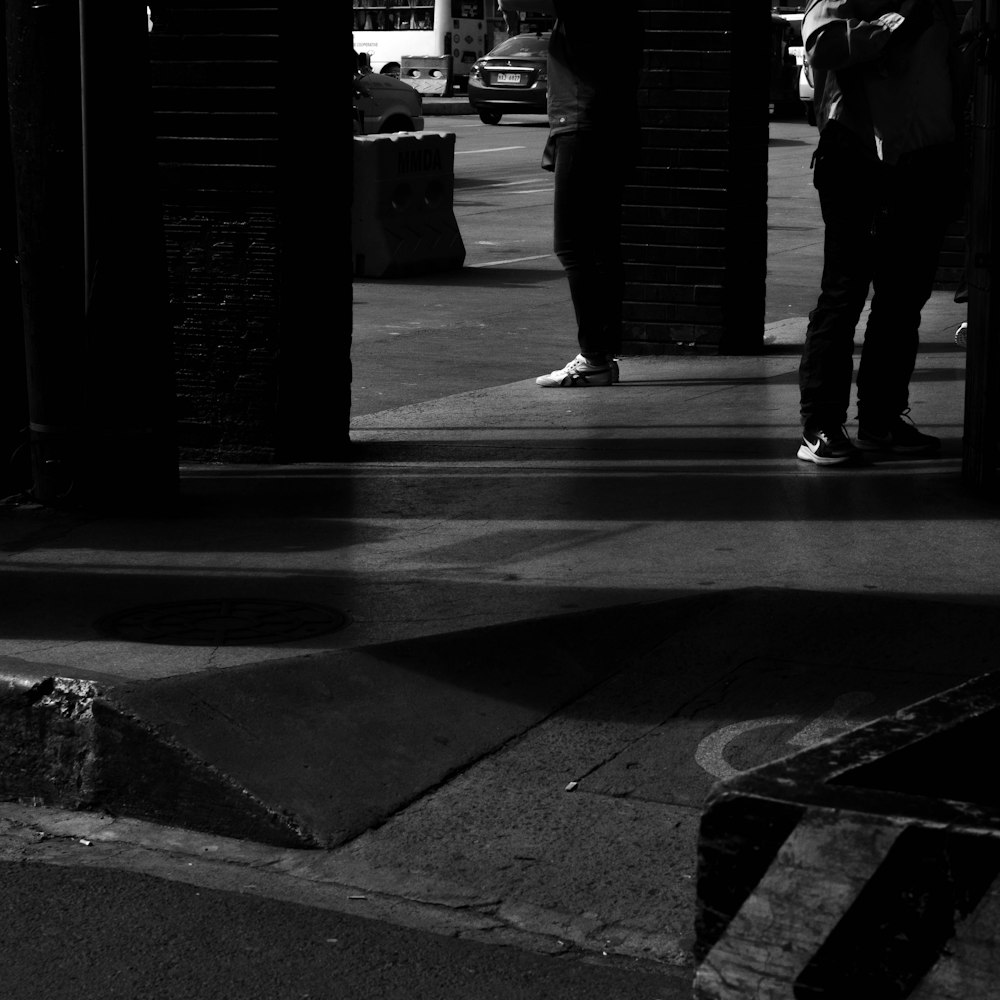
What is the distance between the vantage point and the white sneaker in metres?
8.81

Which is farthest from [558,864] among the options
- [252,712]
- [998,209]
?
[998,209]

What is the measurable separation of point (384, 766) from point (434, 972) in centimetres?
92

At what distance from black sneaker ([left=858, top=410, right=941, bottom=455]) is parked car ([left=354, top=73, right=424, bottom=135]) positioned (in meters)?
19.5

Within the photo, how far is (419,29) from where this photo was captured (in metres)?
44.1

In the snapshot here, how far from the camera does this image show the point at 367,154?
1433cm

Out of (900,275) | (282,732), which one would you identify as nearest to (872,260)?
(900,275)

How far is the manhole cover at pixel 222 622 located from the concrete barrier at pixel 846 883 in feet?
8.50

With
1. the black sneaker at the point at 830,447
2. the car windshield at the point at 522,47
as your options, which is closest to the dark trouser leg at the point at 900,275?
the black sneaker at the point at 830,447

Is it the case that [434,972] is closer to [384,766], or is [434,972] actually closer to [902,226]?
[384,766]

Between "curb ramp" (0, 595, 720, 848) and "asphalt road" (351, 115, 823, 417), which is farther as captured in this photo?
"asphalt road" (351, 115, 823, 417)

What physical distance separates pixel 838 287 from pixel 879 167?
1.47ft

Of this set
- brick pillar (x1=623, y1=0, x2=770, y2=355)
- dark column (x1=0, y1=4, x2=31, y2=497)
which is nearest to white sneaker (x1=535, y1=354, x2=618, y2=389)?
brick pillar (x1=623, y1=0, x2=770, y2=355)

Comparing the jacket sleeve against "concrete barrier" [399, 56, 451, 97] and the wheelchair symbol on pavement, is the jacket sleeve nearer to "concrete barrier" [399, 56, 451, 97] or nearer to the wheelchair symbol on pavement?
the wheelchair symbol on pavement

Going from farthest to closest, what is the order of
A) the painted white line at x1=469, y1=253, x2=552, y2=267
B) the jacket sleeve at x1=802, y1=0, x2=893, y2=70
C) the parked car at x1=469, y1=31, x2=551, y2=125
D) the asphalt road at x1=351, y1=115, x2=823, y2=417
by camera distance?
the parked car at x1=469, y1=31, x2=551, y2=125 < the painted white line at x1=469, y1=253, x2=552, y2=267 < the asphalt road at x1=351, y1=115, x2=823, y2=417 < the jacket sleeve at x1=802, y1=0, x2=893, y2=70
